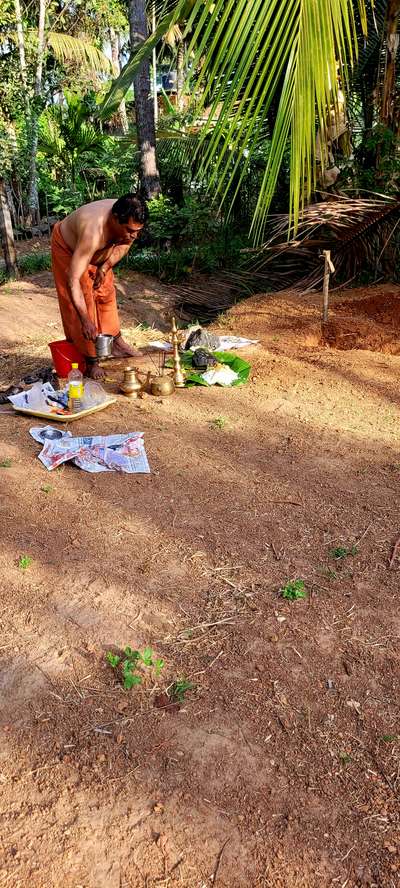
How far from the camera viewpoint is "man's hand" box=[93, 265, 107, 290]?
4.51 meters

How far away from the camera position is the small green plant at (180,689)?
6.22ft

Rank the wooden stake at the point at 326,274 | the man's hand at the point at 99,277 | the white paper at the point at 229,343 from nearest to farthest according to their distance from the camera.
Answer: the man's hand at the point at 99,277 < the wooden stake at the point at 326,274 < the white paper at the point at 229,343

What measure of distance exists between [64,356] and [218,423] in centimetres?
129

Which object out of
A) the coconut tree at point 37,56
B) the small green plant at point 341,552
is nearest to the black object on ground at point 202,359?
the small green plant at point 341,552

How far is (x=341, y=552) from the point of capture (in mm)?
2574

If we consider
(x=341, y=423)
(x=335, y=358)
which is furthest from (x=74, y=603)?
(x=335, y=358)

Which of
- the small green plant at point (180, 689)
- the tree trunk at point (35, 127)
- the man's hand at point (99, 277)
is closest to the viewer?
the small green plant at point (180, 689)

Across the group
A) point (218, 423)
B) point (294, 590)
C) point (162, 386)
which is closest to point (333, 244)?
point (162, 386)

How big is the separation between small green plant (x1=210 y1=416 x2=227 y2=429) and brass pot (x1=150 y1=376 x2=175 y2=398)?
51 centimetres

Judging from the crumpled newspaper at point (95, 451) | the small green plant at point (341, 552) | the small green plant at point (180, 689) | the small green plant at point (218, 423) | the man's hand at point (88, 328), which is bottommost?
the small green plant at point (218, 423)

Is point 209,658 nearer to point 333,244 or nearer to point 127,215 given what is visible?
point 127,215

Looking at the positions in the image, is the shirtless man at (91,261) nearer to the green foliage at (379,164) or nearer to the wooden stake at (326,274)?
the wooden stake at (326,274)

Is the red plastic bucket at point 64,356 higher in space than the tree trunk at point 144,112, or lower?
lower

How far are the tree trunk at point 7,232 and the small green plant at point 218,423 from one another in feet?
17.5
